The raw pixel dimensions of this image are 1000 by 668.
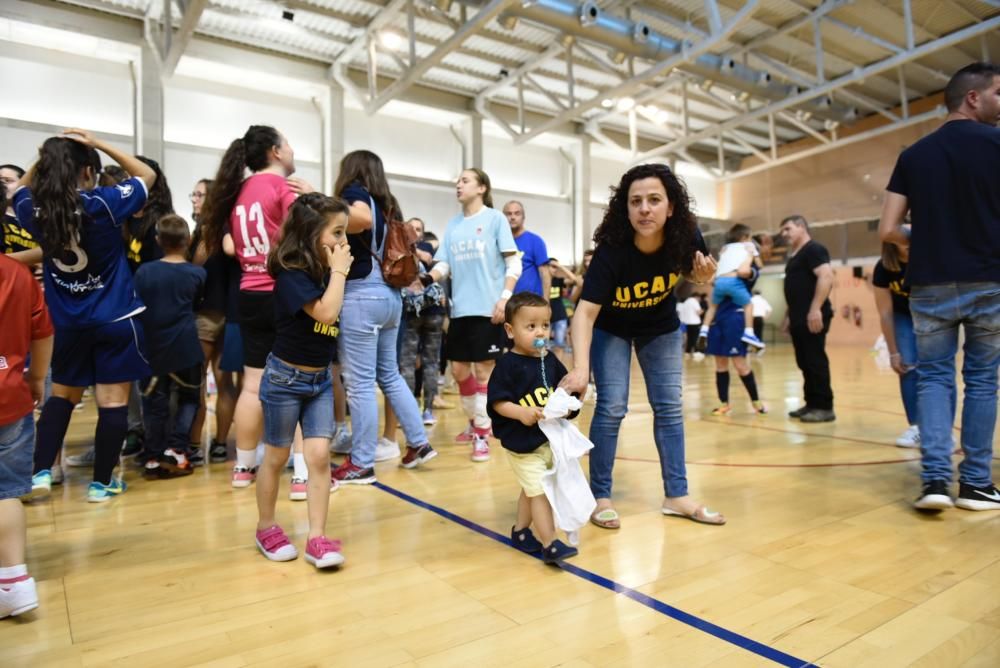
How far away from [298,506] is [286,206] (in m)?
1.33

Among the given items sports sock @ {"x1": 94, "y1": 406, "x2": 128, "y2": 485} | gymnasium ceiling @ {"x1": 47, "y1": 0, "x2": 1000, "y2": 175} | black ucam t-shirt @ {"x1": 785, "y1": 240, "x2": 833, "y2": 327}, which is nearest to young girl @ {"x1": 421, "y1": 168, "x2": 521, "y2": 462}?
sports sock @ {"x1": 94, "y1": 406, "x2": 128, "y2": 485}

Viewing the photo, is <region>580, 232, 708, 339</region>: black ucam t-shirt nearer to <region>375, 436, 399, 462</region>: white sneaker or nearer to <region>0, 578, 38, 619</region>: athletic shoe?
<region>375, 436, 399, 462</region>: white sneaker

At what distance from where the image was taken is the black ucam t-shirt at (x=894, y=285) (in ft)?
11.1

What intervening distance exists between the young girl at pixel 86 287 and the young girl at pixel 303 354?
107 centimetres

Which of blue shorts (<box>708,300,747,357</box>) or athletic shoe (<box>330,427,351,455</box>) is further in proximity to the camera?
blue shorts (<box>708,300,747,357</box>)

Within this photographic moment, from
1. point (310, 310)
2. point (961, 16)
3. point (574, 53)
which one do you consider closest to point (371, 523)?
point (310, 310)

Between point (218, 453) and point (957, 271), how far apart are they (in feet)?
12.3

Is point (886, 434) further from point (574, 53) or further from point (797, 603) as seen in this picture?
point (574, 53)

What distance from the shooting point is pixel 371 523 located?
2494 millimetres

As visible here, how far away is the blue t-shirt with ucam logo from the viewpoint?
8.74 feet

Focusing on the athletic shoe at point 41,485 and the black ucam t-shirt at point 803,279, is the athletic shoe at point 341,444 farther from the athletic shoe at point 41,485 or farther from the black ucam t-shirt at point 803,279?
the black ucam t-shirt at point 803,279

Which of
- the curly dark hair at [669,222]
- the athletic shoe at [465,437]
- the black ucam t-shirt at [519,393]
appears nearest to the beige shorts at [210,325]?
the athletic shoe at [465,437]

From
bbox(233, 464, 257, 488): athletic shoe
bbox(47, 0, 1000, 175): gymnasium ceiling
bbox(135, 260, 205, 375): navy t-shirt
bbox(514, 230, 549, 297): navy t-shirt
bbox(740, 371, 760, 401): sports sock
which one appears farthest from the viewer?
bbox(47, 0, 1000, 175): gymnasium ceiling

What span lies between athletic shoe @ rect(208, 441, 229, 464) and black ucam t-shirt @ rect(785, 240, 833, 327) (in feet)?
13.5
